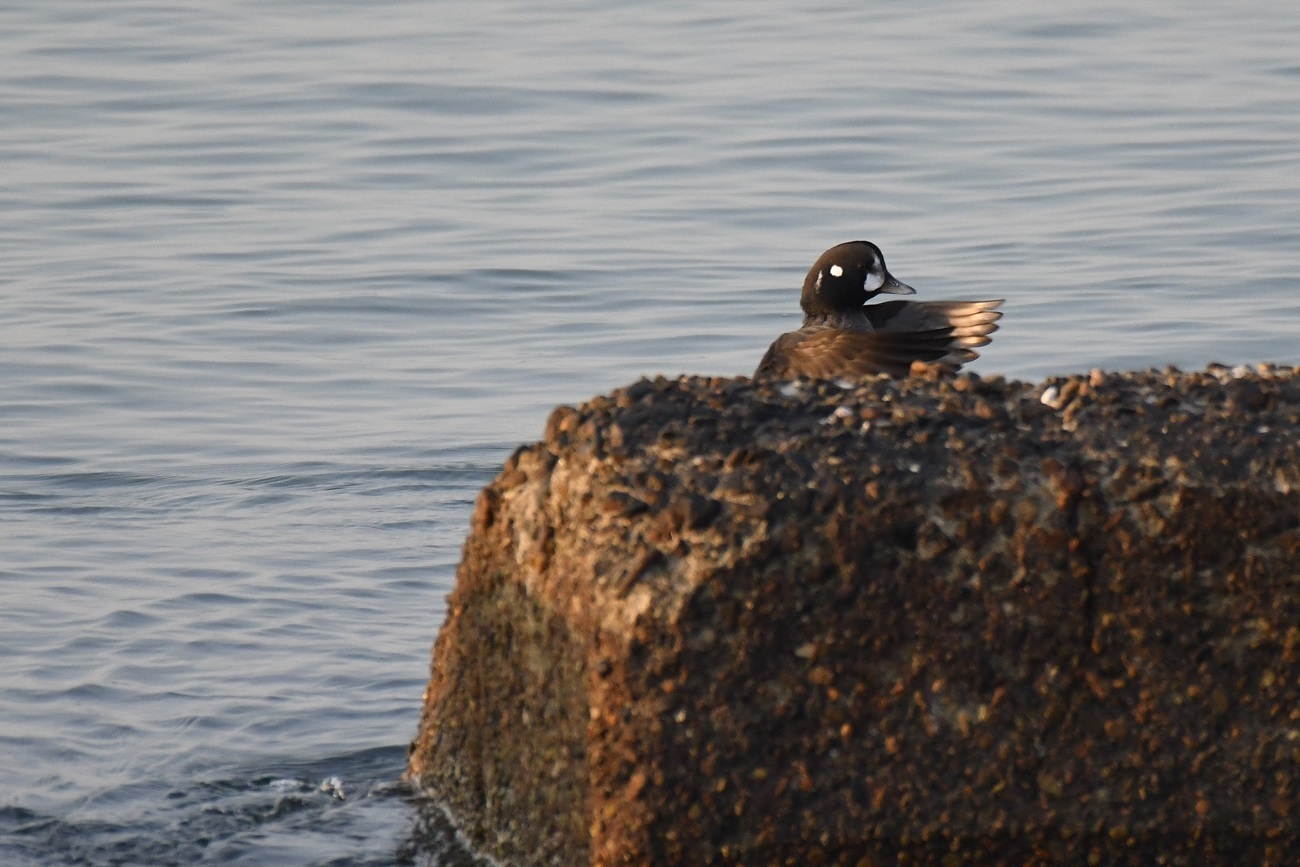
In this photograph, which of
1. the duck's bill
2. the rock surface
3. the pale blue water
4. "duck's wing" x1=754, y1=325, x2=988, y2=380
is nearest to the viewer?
the rock surface

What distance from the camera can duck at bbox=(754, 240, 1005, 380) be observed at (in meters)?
5.61

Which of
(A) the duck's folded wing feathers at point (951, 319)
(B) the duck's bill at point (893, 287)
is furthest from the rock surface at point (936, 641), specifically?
(B) the duck's bill at point (893, 287)

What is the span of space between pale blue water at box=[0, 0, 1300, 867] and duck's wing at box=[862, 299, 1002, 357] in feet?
5.70

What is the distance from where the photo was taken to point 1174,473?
3.36 meters

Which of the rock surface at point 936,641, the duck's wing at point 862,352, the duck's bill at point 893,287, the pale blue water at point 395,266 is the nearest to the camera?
the rock surface at point 936,641

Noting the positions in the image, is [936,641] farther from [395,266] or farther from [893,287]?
Result: [395,266]

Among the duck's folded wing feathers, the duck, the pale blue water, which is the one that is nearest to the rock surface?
the pale blue water

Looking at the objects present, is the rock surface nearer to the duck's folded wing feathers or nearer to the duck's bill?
the duck's folded wing feathers

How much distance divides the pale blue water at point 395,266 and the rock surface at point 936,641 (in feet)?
3.63

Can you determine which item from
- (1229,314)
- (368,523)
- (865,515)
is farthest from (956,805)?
(1229,314)

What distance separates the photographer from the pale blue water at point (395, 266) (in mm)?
5789

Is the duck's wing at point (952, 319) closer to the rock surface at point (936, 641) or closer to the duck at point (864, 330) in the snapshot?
the duck at point (864, 330)

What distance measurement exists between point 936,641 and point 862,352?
2407 millimetres

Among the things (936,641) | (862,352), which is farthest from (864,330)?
(936,641)
